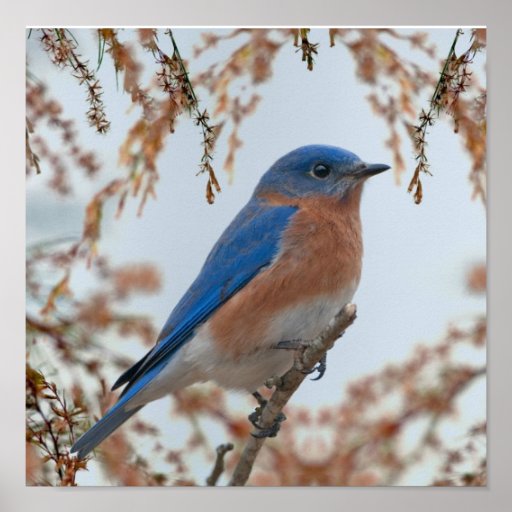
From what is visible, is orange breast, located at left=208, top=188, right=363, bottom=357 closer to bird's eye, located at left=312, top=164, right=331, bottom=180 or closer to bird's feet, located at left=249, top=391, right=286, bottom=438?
bird's eye, located at left=312, top=164, right=331, bottom=180

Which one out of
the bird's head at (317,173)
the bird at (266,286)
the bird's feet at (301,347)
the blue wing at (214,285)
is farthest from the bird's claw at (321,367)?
the bird's head at (317,173)

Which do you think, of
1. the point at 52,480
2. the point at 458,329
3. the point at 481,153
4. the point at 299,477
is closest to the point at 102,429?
the point at 52,480

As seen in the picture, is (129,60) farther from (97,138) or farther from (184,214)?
(184,214)

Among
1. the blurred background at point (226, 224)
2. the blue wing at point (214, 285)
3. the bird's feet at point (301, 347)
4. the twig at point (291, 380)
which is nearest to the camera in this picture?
the twig at point (291, 380)

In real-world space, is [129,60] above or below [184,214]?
above

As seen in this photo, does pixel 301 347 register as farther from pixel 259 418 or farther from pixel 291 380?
pixel 259 418

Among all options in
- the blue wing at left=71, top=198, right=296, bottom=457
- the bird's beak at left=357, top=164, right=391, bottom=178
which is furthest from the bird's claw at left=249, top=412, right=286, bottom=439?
the bird's beak at left=357, top=164, right=391, bottom=178
